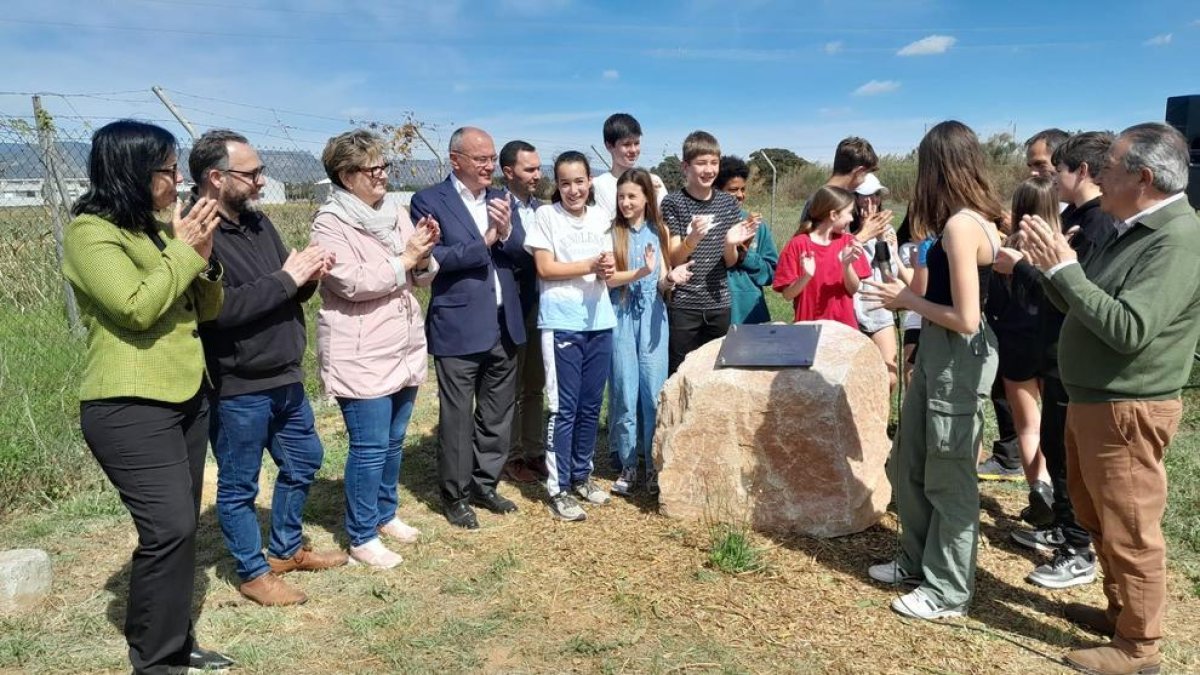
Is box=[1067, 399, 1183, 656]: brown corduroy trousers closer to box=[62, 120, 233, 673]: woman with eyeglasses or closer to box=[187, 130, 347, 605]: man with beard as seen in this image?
box=[187, 130, 347, 605]: man with beard

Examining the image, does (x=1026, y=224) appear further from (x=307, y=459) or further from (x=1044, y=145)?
(x=307, y=459)

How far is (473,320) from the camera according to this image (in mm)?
4086

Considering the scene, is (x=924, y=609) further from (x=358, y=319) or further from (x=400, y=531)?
(x=358, y=319)

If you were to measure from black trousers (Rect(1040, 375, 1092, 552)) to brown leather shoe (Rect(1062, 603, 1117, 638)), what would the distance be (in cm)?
37

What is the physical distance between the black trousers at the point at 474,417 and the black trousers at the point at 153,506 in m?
1.52

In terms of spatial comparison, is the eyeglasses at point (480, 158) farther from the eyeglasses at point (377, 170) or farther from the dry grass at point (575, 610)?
the dry grass at point (575, 610)

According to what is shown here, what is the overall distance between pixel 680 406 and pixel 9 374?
13.6 ft

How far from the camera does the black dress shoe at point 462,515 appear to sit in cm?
429

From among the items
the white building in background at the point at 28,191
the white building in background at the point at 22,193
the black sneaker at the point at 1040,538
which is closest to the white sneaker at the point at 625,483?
the black sneaker at the point at 1040,538

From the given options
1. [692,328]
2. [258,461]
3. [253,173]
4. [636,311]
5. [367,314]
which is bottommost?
[258,461]

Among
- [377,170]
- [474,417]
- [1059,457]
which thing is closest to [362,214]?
[377,170]

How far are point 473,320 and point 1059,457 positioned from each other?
285 centimetres

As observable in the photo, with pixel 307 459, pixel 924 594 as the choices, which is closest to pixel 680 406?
pixel 924 594

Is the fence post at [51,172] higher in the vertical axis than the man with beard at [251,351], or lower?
higher
